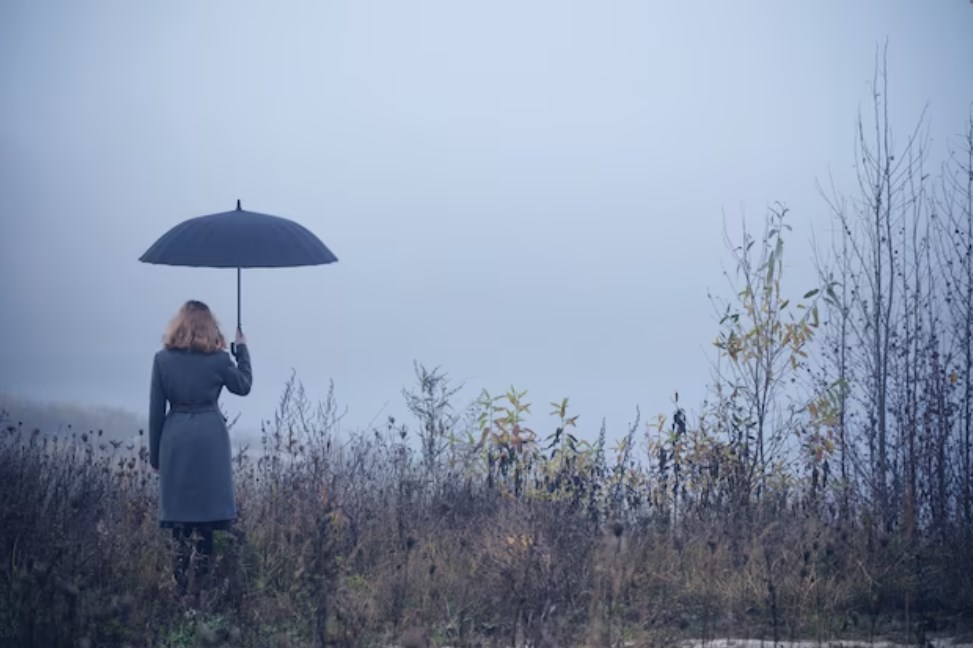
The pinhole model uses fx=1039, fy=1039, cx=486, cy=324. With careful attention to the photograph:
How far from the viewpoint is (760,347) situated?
9523 mm

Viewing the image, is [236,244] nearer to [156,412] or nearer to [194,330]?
[194,330]

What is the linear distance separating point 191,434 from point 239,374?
0.52 m

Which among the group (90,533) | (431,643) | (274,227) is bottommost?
(431,643)

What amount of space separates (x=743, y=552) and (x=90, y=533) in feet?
15.4

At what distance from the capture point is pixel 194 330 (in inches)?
279

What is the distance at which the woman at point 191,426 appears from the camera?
23.2 ft

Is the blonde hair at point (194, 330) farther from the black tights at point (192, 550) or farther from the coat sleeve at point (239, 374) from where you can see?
the black tights at point (192, 550)

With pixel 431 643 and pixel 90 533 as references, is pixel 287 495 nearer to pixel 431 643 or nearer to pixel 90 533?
pixel 90 533

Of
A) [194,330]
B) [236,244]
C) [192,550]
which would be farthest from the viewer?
[236,244]

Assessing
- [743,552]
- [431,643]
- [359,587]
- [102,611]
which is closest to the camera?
[102,611]

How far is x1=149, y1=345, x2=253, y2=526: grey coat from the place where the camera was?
23.2ft

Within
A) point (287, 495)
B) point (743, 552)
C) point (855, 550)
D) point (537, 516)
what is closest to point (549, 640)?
point (537, 516)

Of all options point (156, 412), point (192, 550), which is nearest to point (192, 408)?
point (156, 412)

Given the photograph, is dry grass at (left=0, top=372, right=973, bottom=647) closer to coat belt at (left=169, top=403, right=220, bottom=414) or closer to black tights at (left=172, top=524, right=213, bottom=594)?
black tights at (left=172, top=524, right=213, bottom=594)
